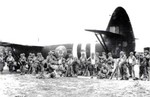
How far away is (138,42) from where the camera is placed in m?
17.0

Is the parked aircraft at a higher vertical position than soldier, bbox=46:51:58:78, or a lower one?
higher

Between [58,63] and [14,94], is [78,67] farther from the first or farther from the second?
[14,94]

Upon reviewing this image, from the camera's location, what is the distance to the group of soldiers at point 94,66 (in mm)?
15329

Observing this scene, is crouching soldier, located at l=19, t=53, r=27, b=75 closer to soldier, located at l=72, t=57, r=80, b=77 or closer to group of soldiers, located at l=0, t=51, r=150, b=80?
group of soldiers, located at l=0, t=51, r=150, b=80

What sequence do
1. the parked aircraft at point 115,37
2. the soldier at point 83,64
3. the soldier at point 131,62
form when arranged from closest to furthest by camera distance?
the soldier at point 131,62 < the parked aircraft at point 115,37 < the soldier at point 83,64

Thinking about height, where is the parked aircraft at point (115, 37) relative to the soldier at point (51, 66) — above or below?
above

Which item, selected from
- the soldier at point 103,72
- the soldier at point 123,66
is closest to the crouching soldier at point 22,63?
the soldier at point 103,72

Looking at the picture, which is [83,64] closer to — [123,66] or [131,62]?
[123,66]

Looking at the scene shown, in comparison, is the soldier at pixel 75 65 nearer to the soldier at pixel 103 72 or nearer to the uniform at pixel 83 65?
the uniform at pixel 83 65

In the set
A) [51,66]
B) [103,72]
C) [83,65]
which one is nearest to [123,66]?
[103,72]

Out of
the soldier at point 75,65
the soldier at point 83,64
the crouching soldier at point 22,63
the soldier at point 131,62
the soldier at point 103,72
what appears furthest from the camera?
the crouching soldier at point 22,63

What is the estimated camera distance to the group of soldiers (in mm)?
15329

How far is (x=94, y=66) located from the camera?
18.9m

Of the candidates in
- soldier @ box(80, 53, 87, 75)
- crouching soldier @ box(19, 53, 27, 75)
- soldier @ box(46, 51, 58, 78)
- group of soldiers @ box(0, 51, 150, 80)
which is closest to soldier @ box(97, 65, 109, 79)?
group of soldiers @ box(0, 51, 150, 80)
